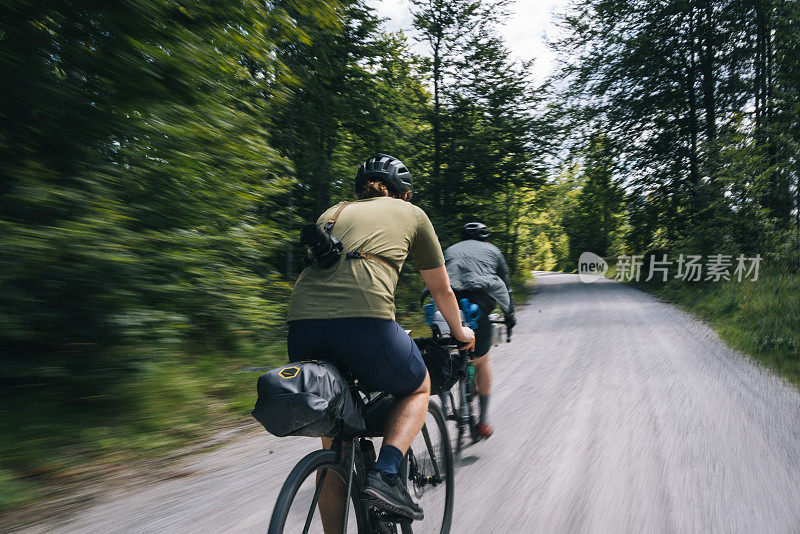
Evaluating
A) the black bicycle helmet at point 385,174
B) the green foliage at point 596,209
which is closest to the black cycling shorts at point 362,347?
the black bicycle helmet at point 385,174

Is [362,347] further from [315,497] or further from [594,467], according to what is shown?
[594,467]

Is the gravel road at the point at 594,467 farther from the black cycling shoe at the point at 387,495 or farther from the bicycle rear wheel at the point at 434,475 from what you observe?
the black cycling shoe at the point at 387,495

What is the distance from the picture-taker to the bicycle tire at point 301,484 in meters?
1.52

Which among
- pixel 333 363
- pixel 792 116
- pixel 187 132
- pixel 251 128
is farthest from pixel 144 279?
pixel 792 116

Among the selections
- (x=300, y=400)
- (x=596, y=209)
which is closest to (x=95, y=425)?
(x=300, y=400)

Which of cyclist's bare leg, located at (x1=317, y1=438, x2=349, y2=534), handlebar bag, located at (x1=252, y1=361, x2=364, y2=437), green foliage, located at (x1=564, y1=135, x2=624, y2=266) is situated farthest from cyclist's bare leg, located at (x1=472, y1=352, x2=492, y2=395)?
green foliage, located at (x1=564, y1=135, x2=624, y2=266)

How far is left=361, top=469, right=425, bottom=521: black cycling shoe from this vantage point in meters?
1.80

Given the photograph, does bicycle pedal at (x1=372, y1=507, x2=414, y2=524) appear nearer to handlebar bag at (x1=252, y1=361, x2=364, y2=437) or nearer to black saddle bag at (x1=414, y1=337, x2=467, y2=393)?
handlebar bag at (x1=252, y1=361, x2=364, y2=437)

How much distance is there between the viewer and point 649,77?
21625 millimetres

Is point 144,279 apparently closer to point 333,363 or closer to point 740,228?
point 333,363

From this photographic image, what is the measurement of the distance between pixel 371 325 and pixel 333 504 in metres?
0.73

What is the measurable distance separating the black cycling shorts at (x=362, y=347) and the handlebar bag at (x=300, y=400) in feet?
0.52

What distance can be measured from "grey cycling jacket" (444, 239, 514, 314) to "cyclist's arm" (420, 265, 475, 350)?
1688 mm

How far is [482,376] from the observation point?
4312mm
